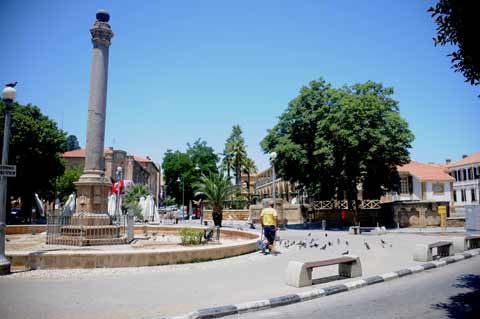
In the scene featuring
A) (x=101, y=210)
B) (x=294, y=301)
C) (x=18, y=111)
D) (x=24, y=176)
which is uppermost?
(x=18, y=111)

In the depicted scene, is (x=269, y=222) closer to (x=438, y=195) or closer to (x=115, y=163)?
(x=438, y=195)

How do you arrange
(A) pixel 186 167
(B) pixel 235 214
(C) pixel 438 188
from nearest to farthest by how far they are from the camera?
(B) pixel 235 214 → (C) pixel 438 188 → (A) pixel 186 167

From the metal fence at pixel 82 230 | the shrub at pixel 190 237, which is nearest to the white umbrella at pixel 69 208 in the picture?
the metal fence at pixel 82 230

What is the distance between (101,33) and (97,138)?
4.37 m

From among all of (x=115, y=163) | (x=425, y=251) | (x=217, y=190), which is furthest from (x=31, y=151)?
(x=115, y=163)

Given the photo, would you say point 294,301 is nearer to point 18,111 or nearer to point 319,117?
point 319,117

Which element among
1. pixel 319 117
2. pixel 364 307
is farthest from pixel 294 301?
pixel 319 117

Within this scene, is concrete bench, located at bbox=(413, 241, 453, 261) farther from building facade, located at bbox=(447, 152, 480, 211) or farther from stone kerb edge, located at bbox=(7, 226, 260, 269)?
building facade, located at bbox=(447, 152, 480, 211)

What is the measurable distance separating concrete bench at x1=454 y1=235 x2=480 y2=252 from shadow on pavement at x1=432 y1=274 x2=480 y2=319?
621cm

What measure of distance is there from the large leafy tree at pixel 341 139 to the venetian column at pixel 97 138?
677 inches

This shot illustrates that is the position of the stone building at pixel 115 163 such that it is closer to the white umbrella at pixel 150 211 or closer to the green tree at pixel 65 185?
the green tree at pixel 65 185

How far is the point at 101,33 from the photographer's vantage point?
14.1 meters

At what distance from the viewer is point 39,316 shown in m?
5.15

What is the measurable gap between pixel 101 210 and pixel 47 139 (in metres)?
23.4
